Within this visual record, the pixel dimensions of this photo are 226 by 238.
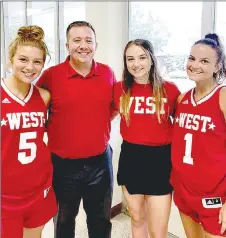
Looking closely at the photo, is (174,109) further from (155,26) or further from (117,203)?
(117,203)

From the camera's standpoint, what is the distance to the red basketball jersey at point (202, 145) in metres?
1.37

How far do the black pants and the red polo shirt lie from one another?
58 mm

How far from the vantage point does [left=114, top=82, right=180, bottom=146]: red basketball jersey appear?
1572 millimetres

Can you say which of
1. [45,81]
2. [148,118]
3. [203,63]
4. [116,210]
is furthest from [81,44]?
[116,210]

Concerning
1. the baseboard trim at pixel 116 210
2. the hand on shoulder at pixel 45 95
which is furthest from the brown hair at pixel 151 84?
the baseboard trim at pixel 116 210

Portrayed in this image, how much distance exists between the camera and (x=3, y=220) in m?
1.34

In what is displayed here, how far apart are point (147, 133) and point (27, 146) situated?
0.58 m

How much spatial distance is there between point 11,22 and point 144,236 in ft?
11.8

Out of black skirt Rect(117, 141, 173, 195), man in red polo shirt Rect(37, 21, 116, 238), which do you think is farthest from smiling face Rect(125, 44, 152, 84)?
black skirt Rect(117, 141, 173, 195)

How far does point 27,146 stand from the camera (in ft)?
4.49

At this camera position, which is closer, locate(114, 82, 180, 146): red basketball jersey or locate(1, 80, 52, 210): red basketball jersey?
locate(1, 80, 52, 210): red basketball jersey

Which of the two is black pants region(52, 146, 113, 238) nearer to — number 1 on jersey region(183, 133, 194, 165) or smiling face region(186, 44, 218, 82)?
number 1 on jersey region(183, 133, 194, 165)

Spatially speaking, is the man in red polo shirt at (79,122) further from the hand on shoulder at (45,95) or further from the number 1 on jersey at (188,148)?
the number 1 on jersey at (188,148)

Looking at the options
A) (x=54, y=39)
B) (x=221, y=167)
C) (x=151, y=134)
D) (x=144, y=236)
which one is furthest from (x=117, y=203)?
(x=54, y=39)
